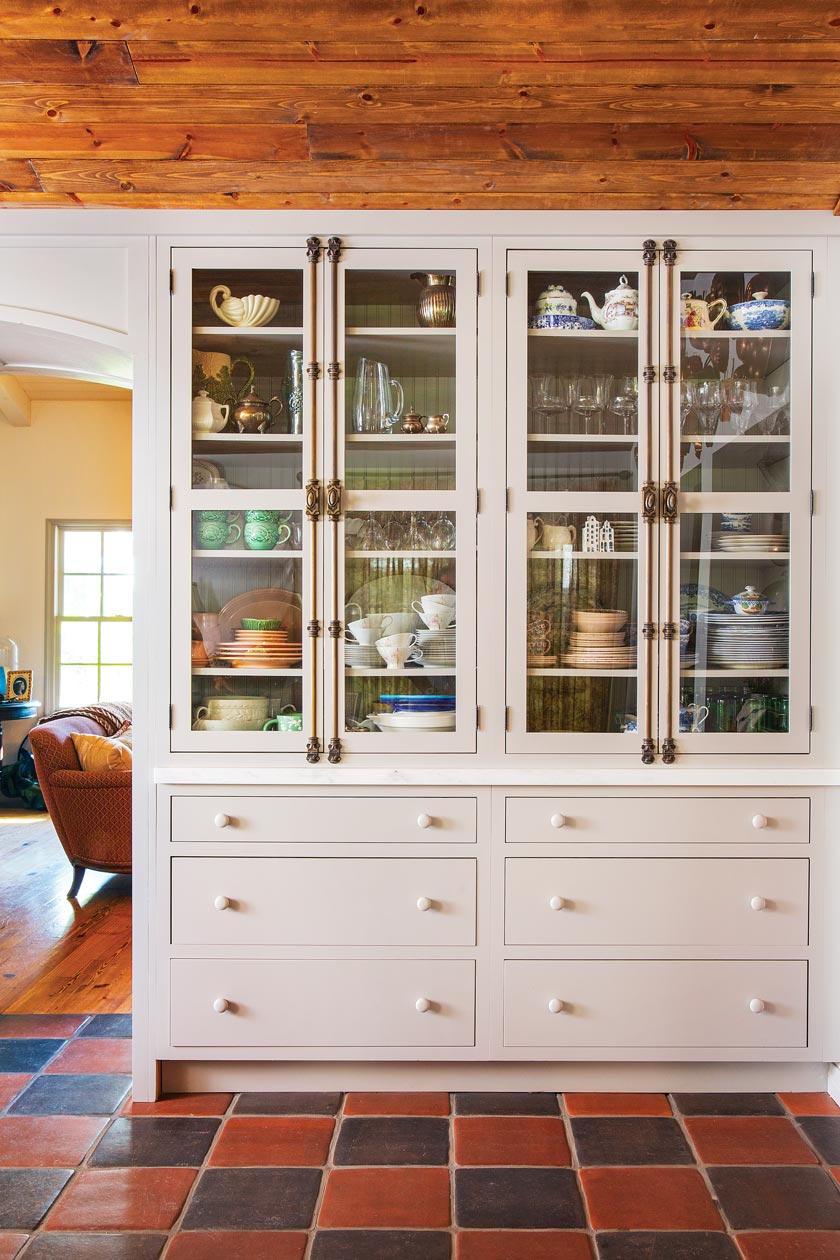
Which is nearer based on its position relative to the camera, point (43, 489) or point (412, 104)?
point (412, 104)

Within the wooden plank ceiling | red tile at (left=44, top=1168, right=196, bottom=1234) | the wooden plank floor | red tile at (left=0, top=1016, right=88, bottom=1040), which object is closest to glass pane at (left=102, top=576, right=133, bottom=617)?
the wooden plank floor

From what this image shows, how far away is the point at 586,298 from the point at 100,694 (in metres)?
5.32

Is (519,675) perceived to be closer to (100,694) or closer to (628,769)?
(628,769)

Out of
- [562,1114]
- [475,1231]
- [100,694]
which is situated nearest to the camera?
[475,1231]

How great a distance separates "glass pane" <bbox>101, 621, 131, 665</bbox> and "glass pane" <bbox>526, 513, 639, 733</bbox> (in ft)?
16.2

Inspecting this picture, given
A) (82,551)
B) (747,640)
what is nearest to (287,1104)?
(747,640)

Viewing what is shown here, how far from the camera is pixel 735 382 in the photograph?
8.07ft

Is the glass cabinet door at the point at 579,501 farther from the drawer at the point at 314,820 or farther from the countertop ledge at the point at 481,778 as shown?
the drawer at the point at 314,820

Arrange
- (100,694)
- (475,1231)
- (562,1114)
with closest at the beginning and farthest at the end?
(475,1231) → (562,1114) → (100,694)

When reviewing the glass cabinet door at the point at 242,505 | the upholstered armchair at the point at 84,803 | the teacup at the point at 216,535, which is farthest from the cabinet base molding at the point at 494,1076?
the upholstered armchair at the point at 84,803

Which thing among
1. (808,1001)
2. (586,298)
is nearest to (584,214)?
(586,298)

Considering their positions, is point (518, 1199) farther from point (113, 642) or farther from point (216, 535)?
point (113, 642)

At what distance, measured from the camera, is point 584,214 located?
2.40m

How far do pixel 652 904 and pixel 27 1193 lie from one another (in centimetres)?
167
